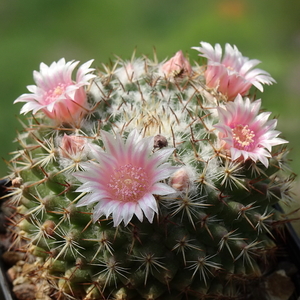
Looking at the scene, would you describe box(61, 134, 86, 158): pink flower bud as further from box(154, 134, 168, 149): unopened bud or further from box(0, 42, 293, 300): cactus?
box(154, 134, 168, 149): unopened bud

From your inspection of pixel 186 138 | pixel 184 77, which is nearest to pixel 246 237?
pixel 186 138

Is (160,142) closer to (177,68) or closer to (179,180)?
(179,180)

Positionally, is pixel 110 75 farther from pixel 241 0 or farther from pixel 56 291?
pixel 241 0

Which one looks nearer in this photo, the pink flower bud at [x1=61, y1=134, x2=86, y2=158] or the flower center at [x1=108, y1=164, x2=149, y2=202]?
the flower center at [x1=108, y1=164, x2=149, y2=202]

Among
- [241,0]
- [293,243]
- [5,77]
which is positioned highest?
[241,0]

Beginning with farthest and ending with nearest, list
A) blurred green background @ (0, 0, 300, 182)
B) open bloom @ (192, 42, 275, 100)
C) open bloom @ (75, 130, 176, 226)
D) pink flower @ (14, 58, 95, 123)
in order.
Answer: blurred green background @ (0, 0, 300, 182), open bloom @ (192, 42, 275, 100), pink flower @ (14, 58, 95, 123), open bloom @ (75, 130, 176, 226)

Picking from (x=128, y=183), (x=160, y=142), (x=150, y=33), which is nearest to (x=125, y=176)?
(x=128, y=183)

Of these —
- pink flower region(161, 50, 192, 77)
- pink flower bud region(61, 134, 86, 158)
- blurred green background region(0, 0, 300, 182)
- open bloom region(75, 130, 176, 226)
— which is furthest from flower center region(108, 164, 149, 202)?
blurred green background region(0, 0, 300, 182)

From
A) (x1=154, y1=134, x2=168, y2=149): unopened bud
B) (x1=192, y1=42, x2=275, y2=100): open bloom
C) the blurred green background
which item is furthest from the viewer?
the blurred green background
